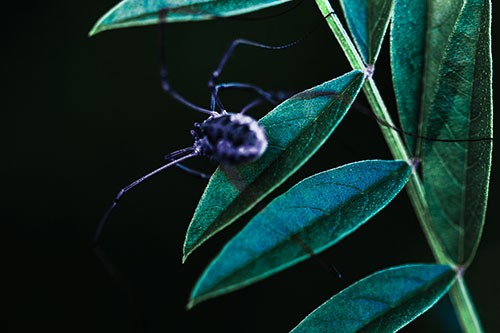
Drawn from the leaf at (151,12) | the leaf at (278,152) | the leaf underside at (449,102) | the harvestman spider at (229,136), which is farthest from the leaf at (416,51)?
the leaf at (151,12)

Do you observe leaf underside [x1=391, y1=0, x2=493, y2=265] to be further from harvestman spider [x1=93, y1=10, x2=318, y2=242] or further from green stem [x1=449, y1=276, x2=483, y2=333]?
harvestman spider [x1=93, y1=10, x2=318, y2=242]

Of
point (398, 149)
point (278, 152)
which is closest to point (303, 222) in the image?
point (278, 152)

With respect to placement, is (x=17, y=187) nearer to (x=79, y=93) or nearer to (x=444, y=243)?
(x=79, y=93)

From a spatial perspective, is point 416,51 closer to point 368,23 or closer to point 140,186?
point 368,23

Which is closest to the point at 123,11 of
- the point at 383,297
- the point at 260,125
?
the point at 260,125

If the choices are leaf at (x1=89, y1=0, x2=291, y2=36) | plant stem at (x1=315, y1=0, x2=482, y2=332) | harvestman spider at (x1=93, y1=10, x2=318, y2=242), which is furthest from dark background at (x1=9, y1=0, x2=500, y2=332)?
leaf at (x1=89, y1=0, x2=291, y2=36)

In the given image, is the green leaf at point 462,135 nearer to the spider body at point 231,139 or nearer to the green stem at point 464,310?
the green stem at point 464,310
